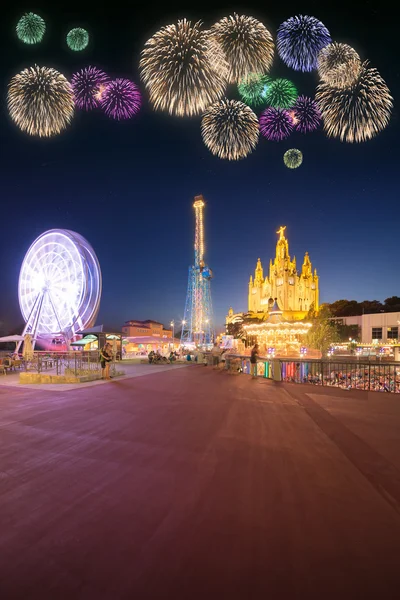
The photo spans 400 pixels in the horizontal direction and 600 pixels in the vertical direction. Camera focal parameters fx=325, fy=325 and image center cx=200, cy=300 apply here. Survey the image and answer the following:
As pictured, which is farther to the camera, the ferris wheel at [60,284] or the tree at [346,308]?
the tree at [346,308]

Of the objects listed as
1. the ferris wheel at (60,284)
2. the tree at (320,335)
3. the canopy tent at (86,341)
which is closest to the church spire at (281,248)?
the tree at (320,335)

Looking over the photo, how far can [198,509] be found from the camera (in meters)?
3.08

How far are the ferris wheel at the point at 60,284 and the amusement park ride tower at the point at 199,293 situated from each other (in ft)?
163

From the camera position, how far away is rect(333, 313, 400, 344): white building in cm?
A: 5167

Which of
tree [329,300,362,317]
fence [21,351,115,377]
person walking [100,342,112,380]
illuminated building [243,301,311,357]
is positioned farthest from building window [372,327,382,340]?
person walking [100,342,112,380]

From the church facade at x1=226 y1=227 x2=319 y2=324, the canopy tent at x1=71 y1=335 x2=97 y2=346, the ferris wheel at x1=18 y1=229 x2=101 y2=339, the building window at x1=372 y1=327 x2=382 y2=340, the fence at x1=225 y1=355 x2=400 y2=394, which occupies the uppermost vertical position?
the church facade at x1=226 y1=227 x2=319 y2=324

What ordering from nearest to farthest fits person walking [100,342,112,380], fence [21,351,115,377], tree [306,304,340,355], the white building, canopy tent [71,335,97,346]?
fence [21,351,115,377] → person walking [100,342,112,380] → canopy tent [71,335,97,346] → tree [306,304,340,355] → the white building

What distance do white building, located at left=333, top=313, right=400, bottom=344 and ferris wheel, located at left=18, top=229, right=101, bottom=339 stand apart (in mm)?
44928

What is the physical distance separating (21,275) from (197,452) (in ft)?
104

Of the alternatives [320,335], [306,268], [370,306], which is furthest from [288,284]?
[320,335]

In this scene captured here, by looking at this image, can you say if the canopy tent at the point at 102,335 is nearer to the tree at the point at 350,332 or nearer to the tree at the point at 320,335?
the tree at the point at 320,335

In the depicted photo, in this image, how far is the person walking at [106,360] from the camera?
44.4ft

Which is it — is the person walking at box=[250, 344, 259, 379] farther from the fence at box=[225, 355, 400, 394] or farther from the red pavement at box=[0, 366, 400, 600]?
the red pavement at box=[0, 366, 400, 600]

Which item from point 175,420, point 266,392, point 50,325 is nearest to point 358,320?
point 50,325
